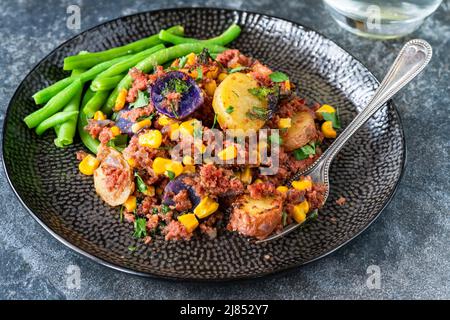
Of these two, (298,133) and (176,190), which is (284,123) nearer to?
(298,133)

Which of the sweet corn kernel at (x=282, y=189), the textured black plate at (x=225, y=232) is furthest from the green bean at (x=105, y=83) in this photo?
the sweet corn kernel at (x=282, y=189)

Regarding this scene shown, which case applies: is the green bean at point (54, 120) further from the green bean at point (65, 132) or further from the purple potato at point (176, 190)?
the purple potato at point (176, 190)

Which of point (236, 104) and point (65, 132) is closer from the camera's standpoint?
point (236, 104)

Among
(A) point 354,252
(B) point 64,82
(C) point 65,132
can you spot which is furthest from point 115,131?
(A) point 354,252

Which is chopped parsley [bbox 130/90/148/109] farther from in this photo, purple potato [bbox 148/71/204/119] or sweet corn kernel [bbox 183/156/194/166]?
sweet corn kernel [bbox 183/156/194/166]

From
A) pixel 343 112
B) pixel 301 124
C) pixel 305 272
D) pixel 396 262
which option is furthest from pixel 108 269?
pixel 343 112

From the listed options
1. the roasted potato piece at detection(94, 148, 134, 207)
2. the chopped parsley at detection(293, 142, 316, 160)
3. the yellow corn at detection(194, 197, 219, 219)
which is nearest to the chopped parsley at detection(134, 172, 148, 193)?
the roasted potato piece at detection(94, 148, 134, 207)

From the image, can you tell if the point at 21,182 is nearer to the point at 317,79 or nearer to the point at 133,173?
the point at 133,173
